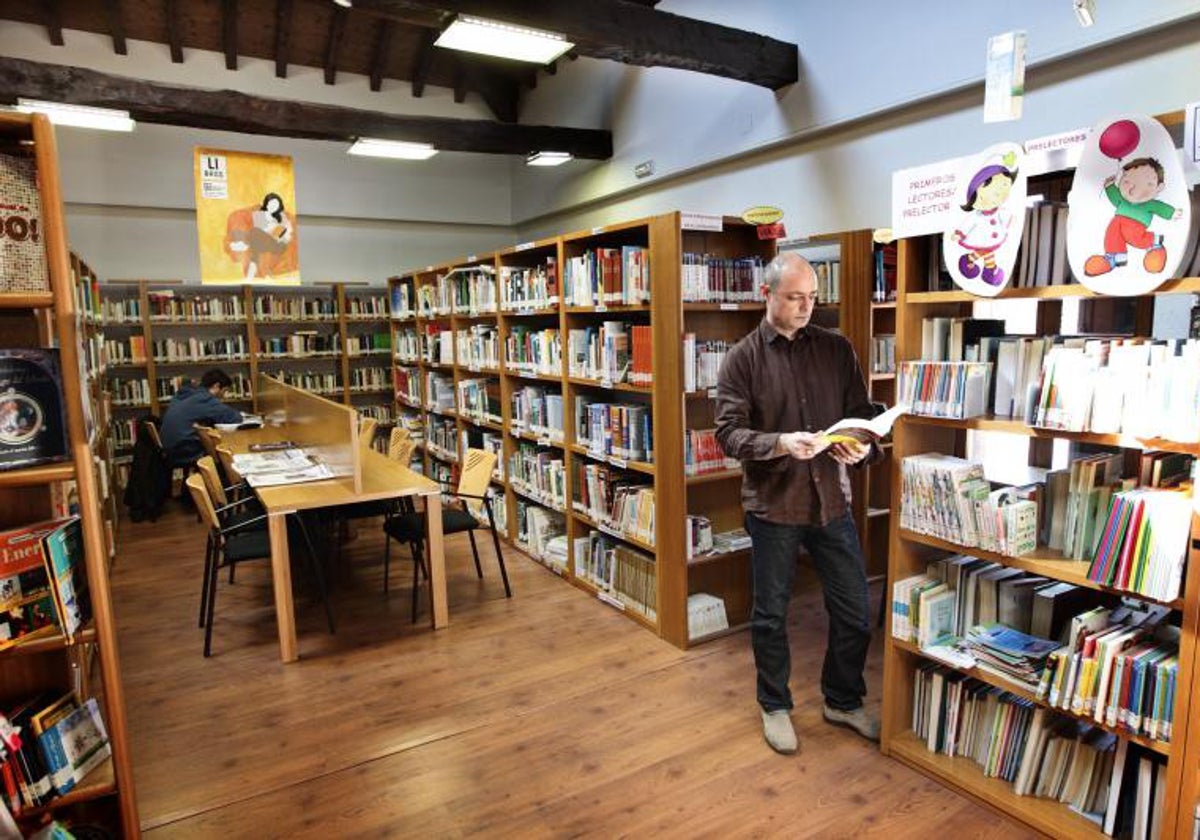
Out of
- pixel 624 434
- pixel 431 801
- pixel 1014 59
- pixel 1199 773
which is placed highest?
pixel 1014 59

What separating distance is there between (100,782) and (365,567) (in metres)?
3.39

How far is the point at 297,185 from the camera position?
8562mm

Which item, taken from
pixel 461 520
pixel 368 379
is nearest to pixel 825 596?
pixel 461 520

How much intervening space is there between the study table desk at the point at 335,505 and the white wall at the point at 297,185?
512 centimetres

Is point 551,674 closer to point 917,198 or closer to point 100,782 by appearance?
point 100,782

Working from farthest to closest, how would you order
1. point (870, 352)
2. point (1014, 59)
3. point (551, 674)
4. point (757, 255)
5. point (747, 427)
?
point (870, 352) → point (757, 255) → point (551, 674) → point (747, 427) → point (1014, 59)

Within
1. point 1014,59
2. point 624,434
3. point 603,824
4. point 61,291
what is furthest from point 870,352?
point 61,291

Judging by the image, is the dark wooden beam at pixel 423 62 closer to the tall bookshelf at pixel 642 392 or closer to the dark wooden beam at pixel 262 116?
the dark wooden beam at pixel 262 116

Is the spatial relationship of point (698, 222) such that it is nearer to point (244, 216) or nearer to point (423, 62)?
point (244, 216)

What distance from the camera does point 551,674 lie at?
11.7 ft

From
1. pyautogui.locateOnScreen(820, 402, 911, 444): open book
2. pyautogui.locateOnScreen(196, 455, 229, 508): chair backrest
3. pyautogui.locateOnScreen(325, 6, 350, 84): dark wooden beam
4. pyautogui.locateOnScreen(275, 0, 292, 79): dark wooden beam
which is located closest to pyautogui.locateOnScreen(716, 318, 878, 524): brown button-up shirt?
pyautogui.locateOnScreen(820, 402, 911, 444): open book

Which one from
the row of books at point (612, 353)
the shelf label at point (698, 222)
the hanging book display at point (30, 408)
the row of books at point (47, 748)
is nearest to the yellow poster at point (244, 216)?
the row of books at point (612, 353)

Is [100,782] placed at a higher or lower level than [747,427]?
lower

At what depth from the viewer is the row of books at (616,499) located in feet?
13.2
